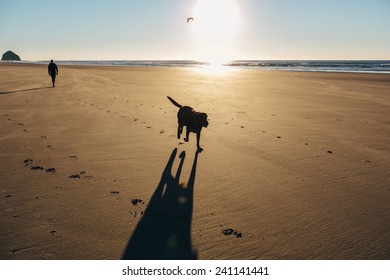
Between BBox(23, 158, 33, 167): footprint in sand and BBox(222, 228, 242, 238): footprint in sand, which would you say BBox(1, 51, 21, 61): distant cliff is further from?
BBox(222, 228, 242, 238): footprint in sand

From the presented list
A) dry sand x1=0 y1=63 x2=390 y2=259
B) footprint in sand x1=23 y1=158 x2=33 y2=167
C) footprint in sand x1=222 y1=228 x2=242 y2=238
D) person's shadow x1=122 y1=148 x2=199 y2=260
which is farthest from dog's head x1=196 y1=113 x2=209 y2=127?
footprint in sand x1=23 y1=158 x2=33 y2=167

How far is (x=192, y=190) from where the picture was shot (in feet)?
14.8

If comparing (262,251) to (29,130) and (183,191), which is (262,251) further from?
(29,130)

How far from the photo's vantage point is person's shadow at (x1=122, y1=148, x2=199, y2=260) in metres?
3.03

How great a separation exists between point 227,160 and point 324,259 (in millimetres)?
2981

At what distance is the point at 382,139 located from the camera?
7242 mm

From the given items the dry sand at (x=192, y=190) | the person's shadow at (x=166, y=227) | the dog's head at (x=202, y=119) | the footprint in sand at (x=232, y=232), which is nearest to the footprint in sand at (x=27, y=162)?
the dry sand at (x=192, y=190)

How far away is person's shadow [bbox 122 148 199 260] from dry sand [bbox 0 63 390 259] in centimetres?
2

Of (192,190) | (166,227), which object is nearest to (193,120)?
(192,190)

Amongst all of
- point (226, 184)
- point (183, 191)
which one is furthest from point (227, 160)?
point (183, 191)

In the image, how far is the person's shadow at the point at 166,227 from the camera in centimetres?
303

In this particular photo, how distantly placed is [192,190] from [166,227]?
1.09 metres

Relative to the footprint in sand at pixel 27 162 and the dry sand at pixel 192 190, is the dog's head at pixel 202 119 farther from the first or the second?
the footprint in sand at pixel 27 162

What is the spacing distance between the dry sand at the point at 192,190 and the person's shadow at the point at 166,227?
0.02 m
